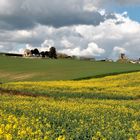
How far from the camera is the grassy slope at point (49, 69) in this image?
80031mm

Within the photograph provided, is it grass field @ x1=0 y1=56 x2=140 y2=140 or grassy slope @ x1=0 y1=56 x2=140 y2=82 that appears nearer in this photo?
grass field @ x1=0 y1=56 x2=140 y2=140

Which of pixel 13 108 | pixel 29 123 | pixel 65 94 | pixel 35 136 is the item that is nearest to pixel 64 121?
pixel 29 123

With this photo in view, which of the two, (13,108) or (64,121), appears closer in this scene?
(64,121)

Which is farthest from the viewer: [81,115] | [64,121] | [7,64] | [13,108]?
[7,64]

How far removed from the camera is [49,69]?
89688 millimetres

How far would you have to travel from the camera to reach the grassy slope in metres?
80.0

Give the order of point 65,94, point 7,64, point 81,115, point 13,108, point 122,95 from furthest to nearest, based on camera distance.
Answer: point 7,64 → point 122,95 → point 65,94 → point 13,108 → point 81,115

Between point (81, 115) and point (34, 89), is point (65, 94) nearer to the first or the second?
point (34, 89)

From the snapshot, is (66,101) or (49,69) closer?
(66,101)

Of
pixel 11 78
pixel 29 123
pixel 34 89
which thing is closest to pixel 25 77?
pixel 11 78

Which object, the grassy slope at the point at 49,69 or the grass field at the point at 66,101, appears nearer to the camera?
the grass field at the point at 66,101

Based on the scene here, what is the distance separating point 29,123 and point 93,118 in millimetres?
4391

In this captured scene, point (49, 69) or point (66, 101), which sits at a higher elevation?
point (49, 69)

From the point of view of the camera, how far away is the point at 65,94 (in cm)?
4362
